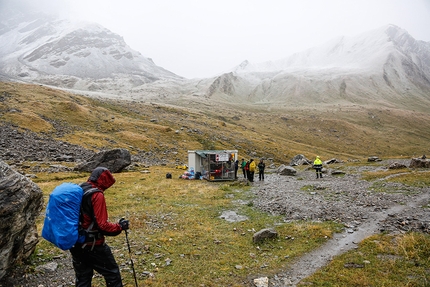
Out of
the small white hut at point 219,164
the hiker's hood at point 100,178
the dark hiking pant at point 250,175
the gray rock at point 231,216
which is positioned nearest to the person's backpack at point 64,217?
the hiker's hood at point 100,178

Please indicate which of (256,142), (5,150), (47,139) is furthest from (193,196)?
(256,142)

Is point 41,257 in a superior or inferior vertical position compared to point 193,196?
superior

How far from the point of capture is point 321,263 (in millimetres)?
11297

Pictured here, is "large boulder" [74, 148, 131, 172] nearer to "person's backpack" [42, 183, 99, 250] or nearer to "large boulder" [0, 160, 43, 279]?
"large boulder" [0, 160, 43, 279]

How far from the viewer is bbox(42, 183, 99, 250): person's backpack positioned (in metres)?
6.50

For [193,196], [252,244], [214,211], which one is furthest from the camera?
[193,196]

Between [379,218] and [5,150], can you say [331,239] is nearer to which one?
[379,218]

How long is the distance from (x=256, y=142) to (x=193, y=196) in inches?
2370

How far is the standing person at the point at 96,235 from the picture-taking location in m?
6.92

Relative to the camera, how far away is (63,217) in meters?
6.55

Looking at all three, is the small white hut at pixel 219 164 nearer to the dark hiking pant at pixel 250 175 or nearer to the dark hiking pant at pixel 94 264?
the dark hiking pant at pixel 250 175

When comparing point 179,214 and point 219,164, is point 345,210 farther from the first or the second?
point 219,164

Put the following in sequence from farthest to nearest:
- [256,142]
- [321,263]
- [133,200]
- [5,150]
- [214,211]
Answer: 1. [256,142]
2. [5,150]
3. [133,200]
4. [214,211]
5. [321,263]

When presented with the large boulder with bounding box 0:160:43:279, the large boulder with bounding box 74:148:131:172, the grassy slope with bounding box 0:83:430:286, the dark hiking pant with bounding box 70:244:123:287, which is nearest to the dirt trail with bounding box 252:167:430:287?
the grassy slope with bounding box 0:83:430:286
